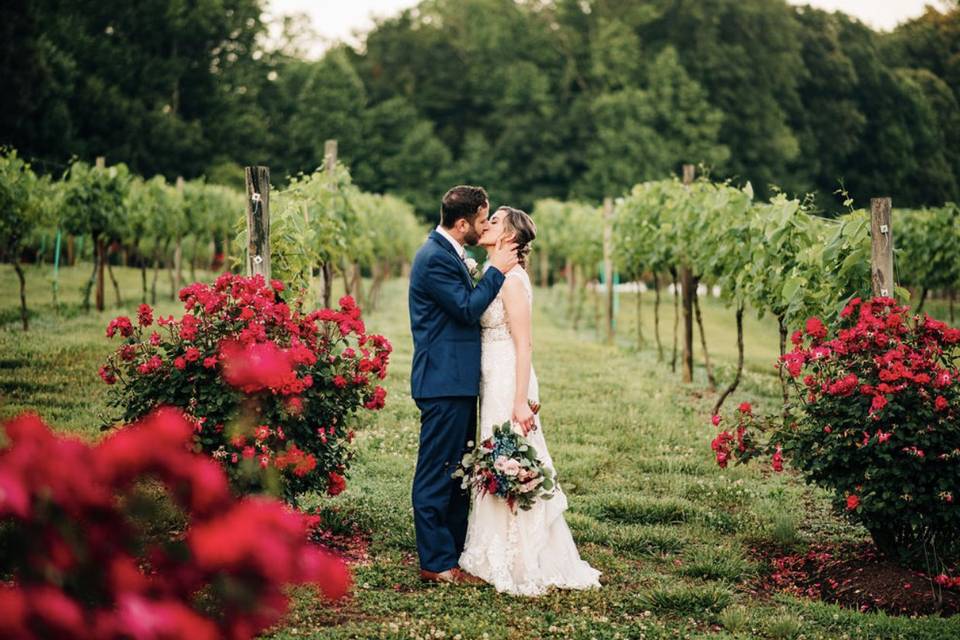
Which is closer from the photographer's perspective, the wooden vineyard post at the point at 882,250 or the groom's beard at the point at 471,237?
the groom's beard at the point at 471,237

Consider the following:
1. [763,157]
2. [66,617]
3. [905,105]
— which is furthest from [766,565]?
[905,105]

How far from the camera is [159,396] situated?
5.08 metres

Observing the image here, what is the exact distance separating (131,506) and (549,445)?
686 centimetres

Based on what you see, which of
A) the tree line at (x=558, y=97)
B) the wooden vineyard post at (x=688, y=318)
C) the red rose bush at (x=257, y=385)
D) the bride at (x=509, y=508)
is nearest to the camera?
the red rose bush at (x=257, y=385)

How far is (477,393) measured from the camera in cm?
512

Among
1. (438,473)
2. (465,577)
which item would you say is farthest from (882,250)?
(465,577)

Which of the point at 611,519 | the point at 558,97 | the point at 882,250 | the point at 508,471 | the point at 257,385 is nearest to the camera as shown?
the point at 257,385

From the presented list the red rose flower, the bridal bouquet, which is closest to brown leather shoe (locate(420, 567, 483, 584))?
the bridal bouquet

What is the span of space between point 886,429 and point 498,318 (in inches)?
84.9

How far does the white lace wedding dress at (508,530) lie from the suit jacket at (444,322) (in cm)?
16

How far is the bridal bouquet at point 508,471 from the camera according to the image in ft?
16.4

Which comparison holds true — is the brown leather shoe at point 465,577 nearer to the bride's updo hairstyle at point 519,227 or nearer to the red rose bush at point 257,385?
the red rose bush at point 257,385

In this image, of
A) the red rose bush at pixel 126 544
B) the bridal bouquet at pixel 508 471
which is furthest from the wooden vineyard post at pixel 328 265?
the red rose bush at pixel 126 544

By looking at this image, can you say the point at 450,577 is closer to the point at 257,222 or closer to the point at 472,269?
the point at 472,269
